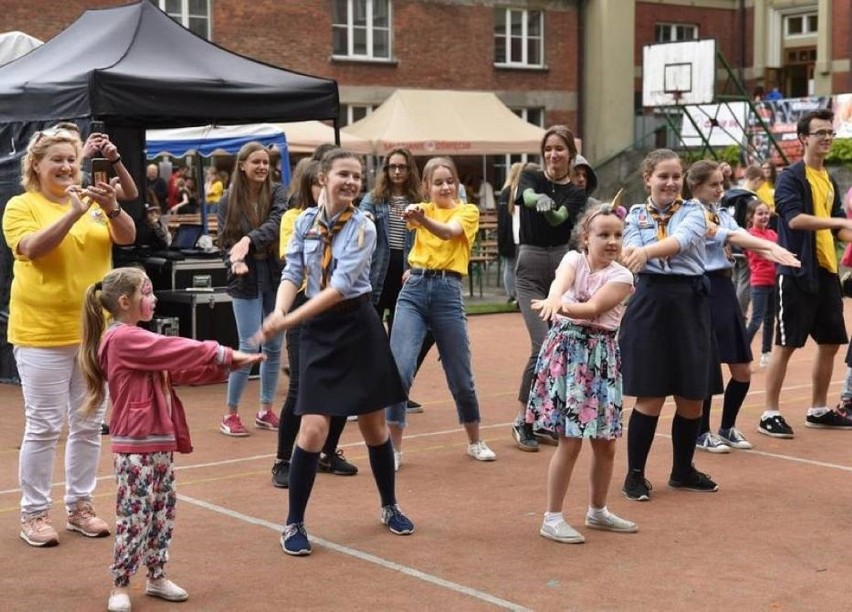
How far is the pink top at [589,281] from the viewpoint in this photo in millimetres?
6246

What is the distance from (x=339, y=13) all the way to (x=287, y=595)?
25919 millimetres

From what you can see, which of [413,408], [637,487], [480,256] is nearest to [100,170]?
[637,487]

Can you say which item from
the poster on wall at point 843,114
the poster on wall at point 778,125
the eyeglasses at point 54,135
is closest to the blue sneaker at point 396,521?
the eyeglasses at point 54,135

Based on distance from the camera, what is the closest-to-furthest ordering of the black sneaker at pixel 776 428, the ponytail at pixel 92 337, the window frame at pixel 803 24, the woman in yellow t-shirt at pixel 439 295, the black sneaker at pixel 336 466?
the ponytail at pixel 92 337
the black sneaker at pixel 336 466
the woman in yellow t-shirt at pixel 439 295
the black sneaker at pixel 776 428
the window frame at pixel 803 24

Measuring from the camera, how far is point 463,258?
8.07 metres

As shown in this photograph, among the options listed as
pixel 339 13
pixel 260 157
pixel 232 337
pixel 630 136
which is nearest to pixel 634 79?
pixel 630 136

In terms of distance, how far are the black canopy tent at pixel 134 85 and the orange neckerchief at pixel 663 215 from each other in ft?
16.6

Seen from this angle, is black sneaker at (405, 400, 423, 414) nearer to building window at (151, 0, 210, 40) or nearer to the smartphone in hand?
the smartphone in hand

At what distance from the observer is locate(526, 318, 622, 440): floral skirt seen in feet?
20.3

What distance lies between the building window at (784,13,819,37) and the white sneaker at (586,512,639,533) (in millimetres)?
33477

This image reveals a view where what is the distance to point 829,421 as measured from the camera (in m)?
9.33

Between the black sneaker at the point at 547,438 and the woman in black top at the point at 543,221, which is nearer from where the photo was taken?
the woman in black top at the point at 543,221

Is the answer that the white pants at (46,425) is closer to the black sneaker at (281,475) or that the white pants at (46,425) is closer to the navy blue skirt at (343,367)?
the navy blue skirt at (343,367)

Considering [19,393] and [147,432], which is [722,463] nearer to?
[147,432]
